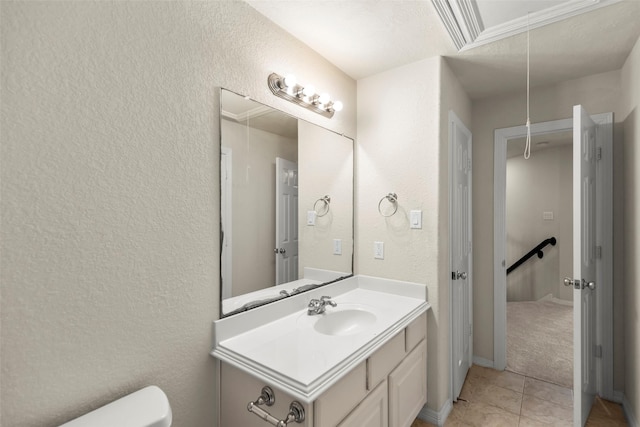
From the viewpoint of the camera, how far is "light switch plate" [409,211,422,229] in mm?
1992

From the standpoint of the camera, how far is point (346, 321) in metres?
1.79

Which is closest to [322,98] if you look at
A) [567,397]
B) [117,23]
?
[117,23]

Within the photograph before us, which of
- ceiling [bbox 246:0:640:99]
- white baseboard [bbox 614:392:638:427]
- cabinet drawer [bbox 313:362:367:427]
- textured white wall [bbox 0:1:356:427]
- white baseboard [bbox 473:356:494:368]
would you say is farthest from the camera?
white baseboard [bbox 473:356:494:368]

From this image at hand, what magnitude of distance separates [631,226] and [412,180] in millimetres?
1380

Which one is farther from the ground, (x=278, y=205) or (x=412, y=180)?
(x=412, y=180)

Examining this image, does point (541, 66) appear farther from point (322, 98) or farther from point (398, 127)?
point (322, 98)

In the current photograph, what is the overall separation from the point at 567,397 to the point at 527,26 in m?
2.49

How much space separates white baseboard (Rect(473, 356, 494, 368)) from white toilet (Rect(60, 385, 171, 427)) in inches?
104

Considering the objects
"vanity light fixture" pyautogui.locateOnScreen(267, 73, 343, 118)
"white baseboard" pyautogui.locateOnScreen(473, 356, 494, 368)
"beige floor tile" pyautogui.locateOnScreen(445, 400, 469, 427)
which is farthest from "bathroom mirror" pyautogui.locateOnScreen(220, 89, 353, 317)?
"white baseboard" pyautogui.locateOnScreen(473, 356, 494, 368)

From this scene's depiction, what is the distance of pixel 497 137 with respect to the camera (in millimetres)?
2643

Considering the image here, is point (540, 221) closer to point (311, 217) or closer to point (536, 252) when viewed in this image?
point (536, 252)

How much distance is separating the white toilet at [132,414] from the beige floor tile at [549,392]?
251cm

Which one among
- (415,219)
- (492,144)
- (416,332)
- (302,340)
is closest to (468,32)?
(415,219)

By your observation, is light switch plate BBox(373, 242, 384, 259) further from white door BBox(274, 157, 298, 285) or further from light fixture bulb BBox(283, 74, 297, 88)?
light fixture bulb BBox(283, 74, 297, 88)
